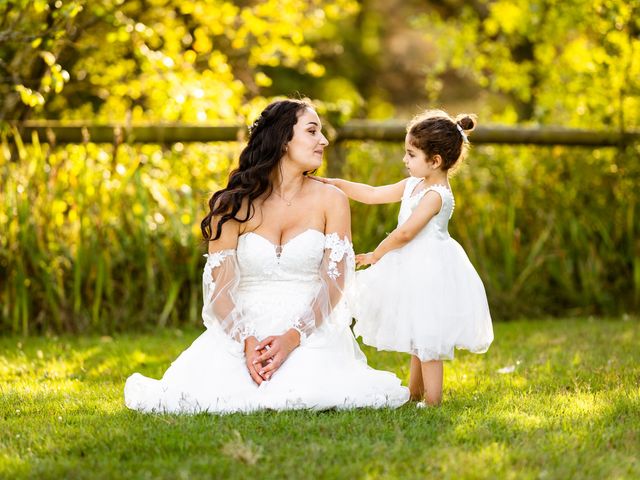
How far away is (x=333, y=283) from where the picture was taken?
4.27 metres

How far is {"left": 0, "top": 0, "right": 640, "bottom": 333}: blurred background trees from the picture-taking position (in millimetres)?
6457

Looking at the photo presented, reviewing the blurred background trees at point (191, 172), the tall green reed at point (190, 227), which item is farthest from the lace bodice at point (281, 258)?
the tall green reed at point (190, 227)

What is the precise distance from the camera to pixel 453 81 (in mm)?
25266

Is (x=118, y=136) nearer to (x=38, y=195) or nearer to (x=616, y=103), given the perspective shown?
(x=38, y=195)

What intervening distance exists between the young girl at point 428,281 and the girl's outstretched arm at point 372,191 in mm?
232

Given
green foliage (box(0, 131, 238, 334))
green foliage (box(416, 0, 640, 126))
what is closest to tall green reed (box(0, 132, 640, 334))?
green foliage (box(0, 131, 238, 334))

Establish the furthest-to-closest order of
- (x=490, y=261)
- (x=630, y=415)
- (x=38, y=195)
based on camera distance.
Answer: (x=490, y=261)
(x=38, y=195)
(x=630, y=415)

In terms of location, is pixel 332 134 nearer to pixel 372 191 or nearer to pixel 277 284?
pixel 372 191

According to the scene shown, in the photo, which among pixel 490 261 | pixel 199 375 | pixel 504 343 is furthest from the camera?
pixel 490 261

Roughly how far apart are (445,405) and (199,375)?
1113 millimetres

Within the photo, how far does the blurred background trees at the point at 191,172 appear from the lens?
6.46m

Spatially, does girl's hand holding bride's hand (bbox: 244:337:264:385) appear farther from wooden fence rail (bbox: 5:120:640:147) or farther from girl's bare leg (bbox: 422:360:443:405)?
wooden fence rail (bbox: 5:120:640:147)

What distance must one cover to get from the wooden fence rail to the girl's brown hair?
3.09m

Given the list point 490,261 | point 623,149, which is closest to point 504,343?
point 490,261
